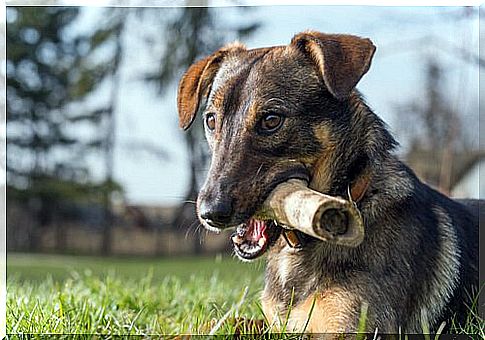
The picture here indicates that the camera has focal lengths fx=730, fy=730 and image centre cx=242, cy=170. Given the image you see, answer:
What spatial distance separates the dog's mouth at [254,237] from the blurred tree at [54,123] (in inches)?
180

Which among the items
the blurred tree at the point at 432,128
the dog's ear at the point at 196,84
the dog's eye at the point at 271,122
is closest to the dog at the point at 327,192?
the dog's eye at the point at 271,122

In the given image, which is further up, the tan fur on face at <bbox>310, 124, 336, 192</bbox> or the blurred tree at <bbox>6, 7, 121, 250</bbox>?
the tan fur on face at <bbox>310, 124, 336, 192</bbox>

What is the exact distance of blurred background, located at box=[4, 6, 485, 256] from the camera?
19.4 ft

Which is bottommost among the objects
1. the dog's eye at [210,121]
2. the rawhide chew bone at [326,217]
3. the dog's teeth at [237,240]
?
the dog's teeth at [237,240]

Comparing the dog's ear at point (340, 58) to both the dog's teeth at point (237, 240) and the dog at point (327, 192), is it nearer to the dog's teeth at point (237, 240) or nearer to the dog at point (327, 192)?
the dog at point (327, 192)

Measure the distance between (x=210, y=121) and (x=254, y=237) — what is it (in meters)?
0.53

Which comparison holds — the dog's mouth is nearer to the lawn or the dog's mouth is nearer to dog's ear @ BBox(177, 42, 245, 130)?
the lawn

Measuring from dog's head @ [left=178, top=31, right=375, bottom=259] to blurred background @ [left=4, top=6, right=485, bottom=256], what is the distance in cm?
227

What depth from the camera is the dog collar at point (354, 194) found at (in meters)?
3.09

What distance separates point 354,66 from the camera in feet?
9.62

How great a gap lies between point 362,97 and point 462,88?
3292 mm

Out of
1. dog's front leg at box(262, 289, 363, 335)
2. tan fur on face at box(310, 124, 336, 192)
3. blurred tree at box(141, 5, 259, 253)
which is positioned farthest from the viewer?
blurred tree at box(141, 5, 259, 253)

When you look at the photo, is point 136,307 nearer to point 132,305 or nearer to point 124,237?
point 132,305

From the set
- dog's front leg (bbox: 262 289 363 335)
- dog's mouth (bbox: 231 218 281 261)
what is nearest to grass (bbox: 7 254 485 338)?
dog's front leg (bbox: 262 289 363 335)
